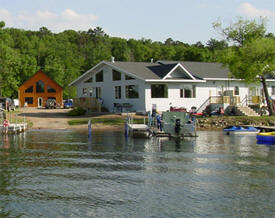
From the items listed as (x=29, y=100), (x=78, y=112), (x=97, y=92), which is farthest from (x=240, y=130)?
(x=29, y=100)

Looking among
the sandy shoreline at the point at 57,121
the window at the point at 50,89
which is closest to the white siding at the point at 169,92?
the sandy shoreline at the point at 57,121

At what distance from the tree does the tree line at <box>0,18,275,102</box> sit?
112 centimetres

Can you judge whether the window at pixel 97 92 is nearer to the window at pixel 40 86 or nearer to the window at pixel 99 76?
the window at pixel 99 76

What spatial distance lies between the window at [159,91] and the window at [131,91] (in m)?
2.18

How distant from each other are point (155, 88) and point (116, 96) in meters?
6.55

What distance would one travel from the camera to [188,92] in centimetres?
5722

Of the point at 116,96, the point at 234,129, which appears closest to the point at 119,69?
the point at 116,96

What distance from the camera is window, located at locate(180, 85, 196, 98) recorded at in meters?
56.7

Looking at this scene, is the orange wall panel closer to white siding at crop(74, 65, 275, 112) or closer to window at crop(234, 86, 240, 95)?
white siding at crop(74, 65, 275, 112)

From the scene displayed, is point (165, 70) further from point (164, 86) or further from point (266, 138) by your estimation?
point (266, 138)

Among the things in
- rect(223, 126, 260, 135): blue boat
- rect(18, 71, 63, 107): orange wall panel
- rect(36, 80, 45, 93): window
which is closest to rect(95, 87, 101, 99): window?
rect(223, 126, 260, 135): blue boat

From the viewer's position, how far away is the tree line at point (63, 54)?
89688 millimetres

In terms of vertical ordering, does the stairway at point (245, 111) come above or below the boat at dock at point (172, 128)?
above

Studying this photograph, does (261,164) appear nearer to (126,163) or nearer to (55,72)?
(126,163)
